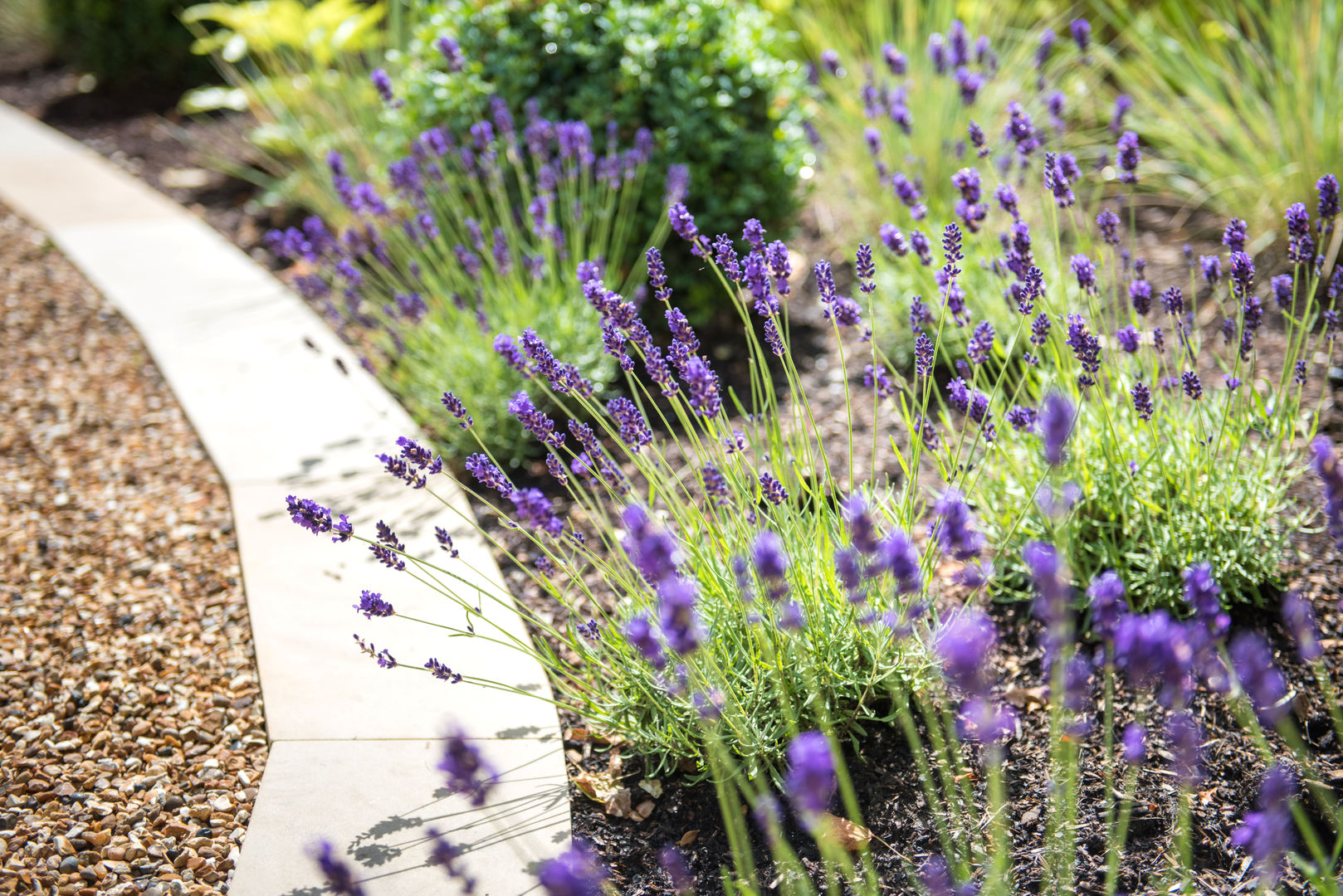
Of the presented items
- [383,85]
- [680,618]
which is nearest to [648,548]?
[680,618]

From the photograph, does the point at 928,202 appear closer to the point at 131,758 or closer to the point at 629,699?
the point at 629,699

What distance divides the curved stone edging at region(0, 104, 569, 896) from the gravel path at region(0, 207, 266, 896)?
3.2 inches

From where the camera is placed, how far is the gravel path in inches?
77.2

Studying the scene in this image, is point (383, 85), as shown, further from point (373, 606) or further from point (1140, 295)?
point (1140, 295)

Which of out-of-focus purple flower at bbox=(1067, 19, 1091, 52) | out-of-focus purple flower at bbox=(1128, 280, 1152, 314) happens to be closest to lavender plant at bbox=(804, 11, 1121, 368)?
out-of-focus purple flower at bbox=(1067, 19, 1091, 52)

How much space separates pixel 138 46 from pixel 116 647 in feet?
23.8

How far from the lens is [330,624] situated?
2.52 m

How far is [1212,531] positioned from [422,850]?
6.09 ft

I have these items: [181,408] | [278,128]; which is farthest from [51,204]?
[181,408]

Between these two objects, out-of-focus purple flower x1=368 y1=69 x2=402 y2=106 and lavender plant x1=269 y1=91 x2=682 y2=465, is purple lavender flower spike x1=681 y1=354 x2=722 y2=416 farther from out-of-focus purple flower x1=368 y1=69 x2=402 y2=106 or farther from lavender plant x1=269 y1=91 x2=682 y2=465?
out-of-focus purple flower x1=368 y1=69 x2=402 y2=106

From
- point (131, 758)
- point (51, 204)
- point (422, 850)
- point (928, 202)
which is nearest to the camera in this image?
point (422, 850)

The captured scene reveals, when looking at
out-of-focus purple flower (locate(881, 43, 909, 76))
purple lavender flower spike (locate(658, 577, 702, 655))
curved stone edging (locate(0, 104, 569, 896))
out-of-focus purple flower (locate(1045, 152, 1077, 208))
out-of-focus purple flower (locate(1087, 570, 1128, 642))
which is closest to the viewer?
purple lavender flower spike (locate(658, 577, 702, 655))

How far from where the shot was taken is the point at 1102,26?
5949mm

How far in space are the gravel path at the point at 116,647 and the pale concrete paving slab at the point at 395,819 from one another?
98 millimetres
